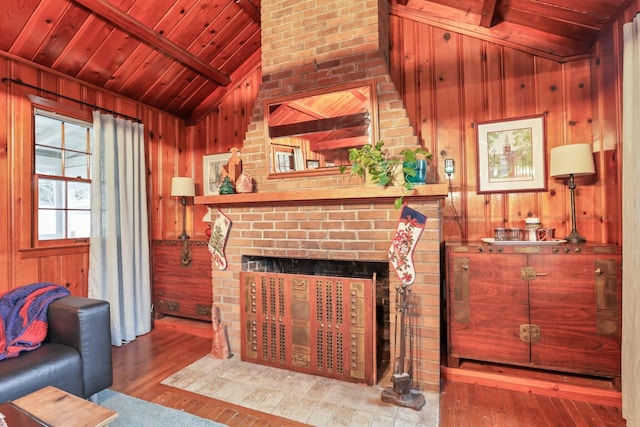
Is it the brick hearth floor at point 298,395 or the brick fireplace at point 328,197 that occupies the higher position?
the brick fireplace at point 328,197

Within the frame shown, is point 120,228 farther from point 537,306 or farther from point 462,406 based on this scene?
point 537,306

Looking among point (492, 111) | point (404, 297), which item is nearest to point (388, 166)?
point (404, 297)

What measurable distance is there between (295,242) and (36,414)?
1.66 meters

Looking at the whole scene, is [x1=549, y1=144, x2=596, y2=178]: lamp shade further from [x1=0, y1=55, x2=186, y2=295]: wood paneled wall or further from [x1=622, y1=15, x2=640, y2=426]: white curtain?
[x1=0, y1=55, x2=186, y2=295]: wood paneled wall

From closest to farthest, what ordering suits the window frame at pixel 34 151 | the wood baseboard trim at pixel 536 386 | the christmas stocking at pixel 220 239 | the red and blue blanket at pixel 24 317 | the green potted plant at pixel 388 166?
the red and blue blanket at pixel 24 317 < the wood baseboard trim at pixel 536 386 < the green potted plant at pixel 388 166 < the window frame at pixel 34 151 < the christmas stocking at pixel 220 239

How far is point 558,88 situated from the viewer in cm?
249

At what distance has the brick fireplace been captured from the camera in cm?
214

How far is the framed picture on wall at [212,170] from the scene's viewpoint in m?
3.79

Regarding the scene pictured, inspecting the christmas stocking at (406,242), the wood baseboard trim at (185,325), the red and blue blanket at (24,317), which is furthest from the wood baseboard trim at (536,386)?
the red and blue blanket at (24,317)

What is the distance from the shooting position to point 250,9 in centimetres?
308

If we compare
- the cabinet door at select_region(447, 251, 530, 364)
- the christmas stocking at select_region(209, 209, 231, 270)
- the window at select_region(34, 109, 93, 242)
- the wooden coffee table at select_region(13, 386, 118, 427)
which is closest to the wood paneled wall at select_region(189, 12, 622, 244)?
the cabinet door at select_region(447, 251, 530, 364)

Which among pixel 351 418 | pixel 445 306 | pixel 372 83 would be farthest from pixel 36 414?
pixel 372 83

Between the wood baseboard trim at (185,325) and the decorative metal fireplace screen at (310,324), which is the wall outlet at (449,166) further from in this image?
the wood baseboard trim at (185,325)

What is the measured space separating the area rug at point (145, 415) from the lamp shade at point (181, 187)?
6.76ft
